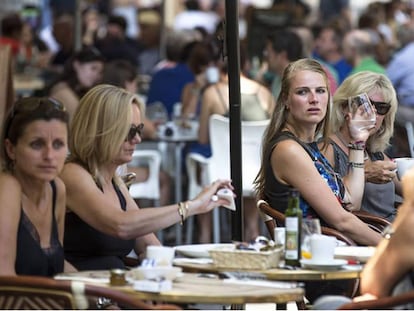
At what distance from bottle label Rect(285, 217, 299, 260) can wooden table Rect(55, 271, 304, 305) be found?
0.30m

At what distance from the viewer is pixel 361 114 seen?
6.02m

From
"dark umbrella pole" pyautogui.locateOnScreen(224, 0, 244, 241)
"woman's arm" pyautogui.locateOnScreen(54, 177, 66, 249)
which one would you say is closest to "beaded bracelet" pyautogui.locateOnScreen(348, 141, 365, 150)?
"dark umbrella pole" pyautogui.locateOnScreen(224, 0, 244, 241)

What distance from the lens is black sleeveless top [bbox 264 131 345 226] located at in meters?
5.68

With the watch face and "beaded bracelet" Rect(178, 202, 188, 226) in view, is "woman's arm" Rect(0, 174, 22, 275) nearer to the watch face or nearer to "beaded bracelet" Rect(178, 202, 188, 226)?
"beaded bracelet" Rect(178, 202, 188, 226)

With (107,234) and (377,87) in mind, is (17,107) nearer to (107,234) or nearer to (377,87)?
(107,234)

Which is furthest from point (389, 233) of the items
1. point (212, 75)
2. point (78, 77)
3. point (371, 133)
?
point (212, 75)

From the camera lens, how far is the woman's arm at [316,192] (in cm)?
Answer: 553

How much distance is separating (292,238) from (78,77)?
18.1ft

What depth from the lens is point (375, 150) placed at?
21.5ft

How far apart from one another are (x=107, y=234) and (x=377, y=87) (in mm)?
1853

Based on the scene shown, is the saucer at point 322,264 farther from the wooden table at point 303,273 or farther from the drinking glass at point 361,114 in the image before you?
the drinking glass at point 361,114

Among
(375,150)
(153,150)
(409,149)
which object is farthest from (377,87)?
(153,150)

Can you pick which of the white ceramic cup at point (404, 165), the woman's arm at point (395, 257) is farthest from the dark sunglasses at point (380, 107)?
the woman's arm at point (395, 257)

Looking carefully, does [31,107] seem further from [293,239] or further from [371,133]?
[371,133]
